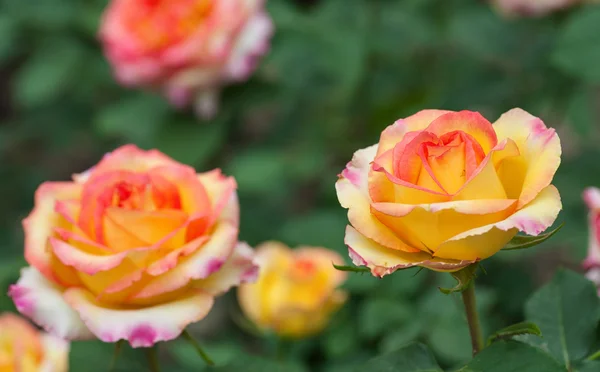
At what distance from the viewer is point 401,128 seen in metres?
0.43

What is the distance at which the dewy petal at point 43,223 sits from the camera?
499 millimetres

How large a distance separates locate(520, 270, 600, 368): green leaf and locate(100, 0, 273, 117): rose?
58cm

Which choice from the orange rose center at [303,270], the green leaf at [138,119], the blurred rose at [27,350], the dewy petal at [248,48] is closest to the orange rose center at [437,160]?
the blurred rose at [27,350]

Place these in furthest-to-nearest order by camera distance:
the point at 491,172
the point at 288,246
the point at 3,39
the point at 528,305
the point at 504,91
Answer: the point at 3,39 < the point at 504,91 < the point at 288,246 < the point at 528,305 < the point at 491,172

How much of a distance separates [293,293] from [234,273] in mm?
Result: 349

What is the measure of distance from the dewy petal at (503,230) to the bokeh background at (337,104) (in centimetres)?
37

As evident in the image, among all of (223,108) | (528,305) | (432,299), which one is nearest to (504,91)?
(223,108)

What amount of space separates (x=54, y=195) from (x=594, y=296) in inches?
14.3

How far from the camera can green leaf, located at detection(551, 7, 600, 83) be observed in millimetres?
854

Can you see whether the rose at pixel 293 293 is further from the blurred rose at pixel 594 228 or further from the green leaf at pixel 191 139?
the blurred rose at pixel 594 228

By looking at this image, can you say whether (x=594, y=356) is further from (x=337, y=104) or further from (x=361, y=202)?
(x=337, y=104)

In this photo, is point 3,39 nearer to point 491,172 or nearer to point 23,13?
point 23,13

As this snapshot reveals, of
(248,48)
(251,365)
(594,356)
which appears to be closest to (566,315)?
(594,356)

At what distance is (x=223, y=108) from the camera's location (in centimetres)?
108
